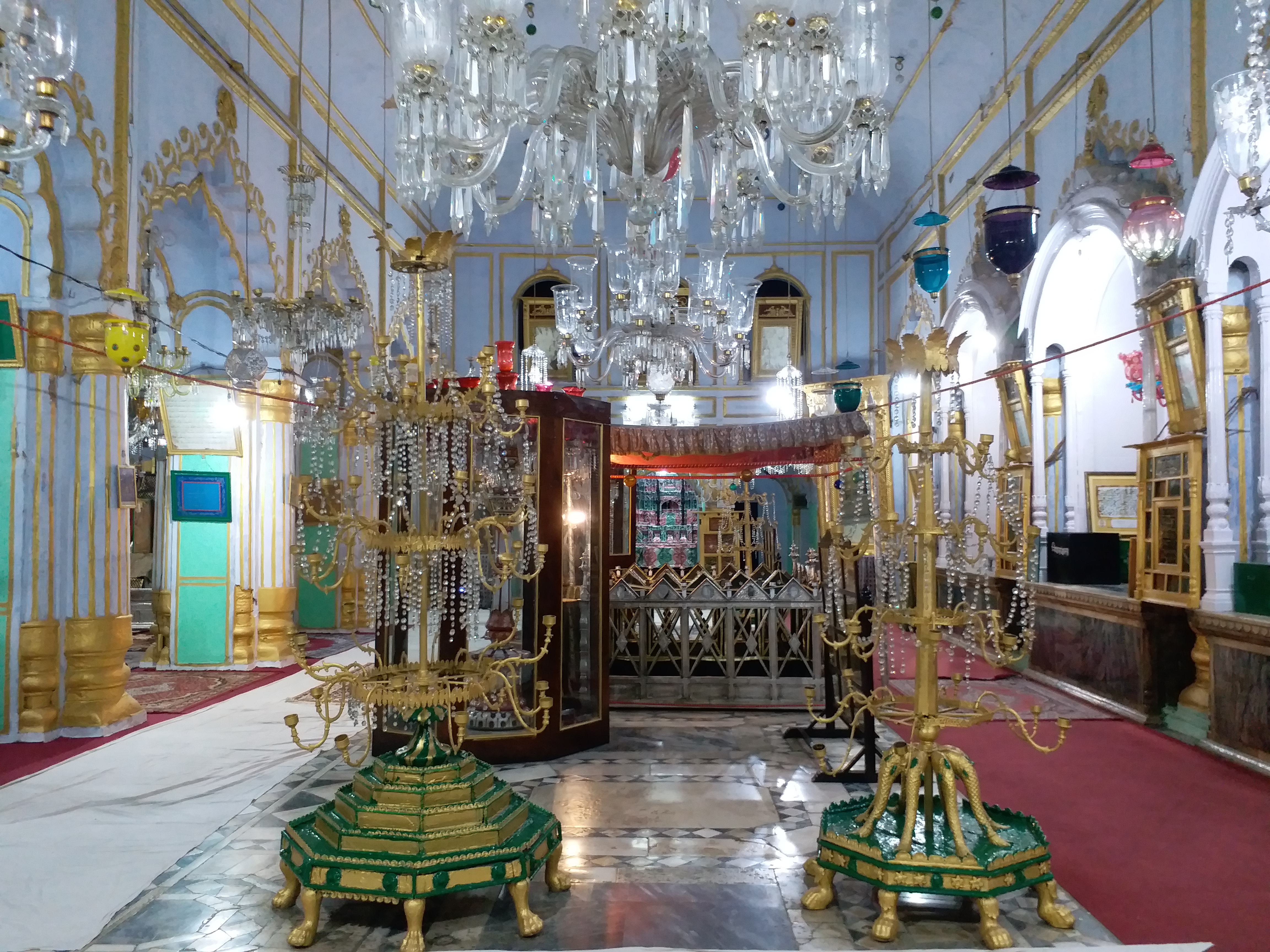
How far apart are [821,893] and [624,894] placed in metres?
0.69

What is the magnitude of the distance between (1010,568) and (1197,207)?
3867 mm

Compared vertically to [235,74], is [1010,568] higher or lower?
lower

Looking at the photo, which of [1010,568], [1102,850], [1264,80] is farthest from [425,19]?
[1010,568]

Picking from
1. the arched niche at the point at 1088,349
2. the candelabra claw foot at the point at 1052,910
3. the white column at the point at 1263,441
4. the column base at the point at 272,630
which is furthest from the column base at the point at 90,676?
the arched niche at the point at 1088,349

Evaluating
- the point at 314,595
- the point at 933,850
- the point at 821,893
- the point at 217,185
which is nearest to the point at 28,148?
the point at 821,893

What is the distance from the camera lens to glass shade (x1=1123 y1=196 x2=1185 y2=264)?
5.18 meters

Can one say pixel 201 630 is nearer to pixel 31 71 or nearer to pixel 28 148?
pixel 28 148

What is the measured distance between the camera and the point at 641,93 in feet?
10.3

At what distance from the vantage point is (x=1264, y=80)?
9.71 feet

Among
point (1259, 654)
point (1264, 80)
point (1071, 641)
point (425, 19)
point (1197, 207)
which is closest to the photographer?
point (1264, 80)

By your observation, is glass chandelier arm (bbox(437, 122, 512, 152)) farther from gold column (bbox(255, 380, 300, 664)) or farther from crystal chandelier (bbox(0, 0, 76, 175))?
gold column (bbox(255, 380, 300, 664))

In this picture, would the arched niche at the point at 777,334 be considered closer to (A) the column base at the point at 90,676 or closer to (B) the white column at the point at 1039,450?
(B) the white column at the point at 1039,450

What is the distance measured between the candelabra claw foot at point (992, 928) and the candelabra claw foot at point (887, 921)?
0.26m

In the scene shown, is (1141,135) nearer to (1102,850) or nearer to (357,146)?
(1102,850)
